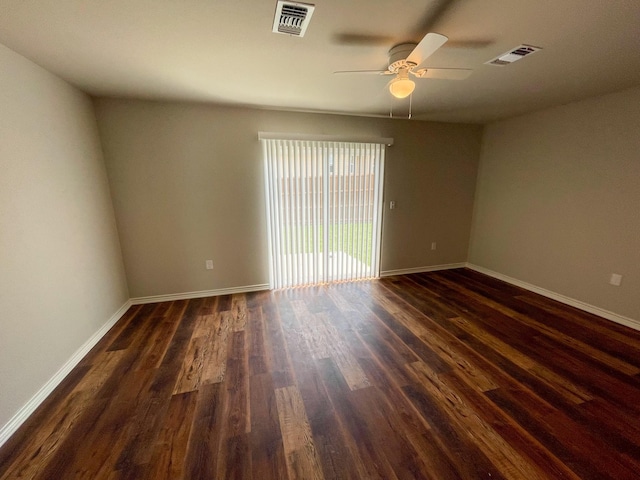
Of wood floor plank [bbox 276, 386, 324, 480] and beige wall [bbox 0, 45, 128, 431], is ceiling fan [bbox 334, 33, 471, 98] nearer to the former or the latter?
wood floor plank [bbox 276, 386, 324, 480]

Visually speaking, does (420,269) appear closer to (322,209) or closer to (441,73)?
(322,209)

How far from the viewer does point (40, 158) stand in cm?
180

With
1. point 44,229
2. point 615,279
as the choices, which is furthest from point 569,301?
point 44,229

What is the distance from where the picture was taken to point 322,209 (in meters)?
3.46

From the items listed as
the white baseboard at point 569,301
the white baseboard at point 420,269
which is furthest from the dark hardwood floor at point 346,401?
the white baseboard at point 420,269

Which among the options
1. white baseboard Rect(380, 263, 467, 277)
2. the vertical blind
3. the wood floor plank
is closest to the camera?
the wood floor plank

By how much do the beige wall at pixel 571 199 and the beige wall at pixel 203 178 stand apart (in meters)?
0.95

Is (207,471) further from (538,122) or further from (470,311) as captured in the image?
(538,122)

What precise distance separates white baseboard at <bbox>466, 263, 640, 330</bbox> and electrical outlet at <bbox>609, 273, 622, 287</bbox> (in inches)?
12.1

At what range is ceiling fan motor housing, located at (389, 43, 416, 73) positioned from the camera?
5.19 feet

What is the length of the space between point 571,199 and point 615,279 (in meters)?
0.94

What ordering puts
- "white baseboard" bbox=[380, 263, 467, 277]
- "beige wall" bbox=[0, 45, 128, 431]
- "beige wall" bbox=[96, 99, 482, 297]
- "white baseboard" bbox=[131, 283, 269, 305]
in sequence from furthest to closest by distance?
"white baseboard" bbox=[380, 263, 467, 277], "white baseboard" bbox=[131, 283, 269, 305], "beige wall" bbox=[96, 99, 482, 297], "beige wall" bbox=[0, 45, 128, 431]

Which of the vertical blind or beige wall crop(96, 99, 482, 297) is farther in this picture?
the vertical blind

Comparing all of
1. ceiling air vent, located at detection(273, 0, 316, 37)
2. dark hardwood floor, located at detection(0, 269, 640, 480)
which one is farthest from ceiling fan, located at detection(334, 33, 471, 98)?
dark hardwood floor, located at detection(0, 269, 640, 480)
